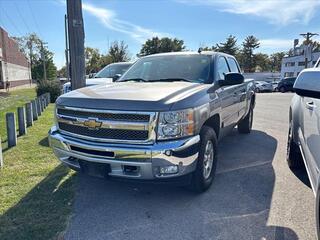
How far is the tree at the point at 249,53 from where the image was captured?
3302 inches

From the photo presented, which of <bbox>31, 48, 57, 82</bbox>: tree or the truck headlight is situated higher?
<bbox>31, 48, 57, 82</bbox>: tree

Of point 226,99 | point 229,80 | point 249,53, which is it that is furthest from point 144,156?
point 249,53

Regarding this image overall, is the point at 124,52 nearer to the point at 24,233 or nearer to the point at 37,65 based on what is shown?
the point at 37,65

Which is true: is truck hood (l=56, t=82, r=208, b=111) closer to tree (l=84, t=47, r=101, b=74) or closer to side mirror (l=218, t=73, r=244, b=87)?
side mirror (l=218, t=73, r=244, b=87)

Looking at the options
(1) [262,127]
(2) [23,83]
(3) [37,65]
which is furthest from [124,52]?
(1) [262,127]

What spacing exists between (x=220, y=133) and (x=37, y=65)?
69.4m

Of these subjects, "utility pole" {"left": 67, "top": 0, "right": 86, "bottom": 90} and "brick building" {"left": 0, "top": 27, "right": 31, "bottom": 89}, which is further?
"brick building" {"left": 0, "top": 27, "right": 31, "bottom": 89}

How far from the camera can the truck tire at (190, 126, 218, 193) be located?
3777mm

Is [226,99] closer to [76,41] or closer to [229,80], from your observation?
[229,80]

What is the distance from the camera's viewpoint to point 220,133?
185 inches

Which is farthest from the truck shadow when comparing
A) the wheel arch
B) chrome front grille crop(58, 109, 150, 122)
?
chrome front grille crop(58, 109, 150, 122)

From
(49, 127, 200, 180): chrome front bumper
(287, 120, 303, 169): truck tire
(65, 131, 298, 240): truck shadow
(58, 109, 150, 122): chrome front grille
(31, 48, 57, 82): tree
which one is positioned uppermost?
(31, 48, 57, 82): tree

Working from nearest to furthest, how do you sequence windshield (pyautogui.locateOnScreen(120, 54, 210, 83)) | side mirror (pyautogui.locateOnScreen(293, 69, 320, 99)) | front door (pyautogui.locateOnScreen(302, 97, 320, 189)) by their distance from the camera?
side mirror (pyautogui.locateOnScreen(293, 69, 320, 99)) < front door (pyautogui.locateOnScreen(302, 97, 320, 189)) < windshield (pyautogui.locateOnScreen(120, 54, 210, 83))

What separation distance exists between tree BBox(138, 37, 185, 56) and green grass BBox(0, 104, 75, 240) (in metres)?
58.8
